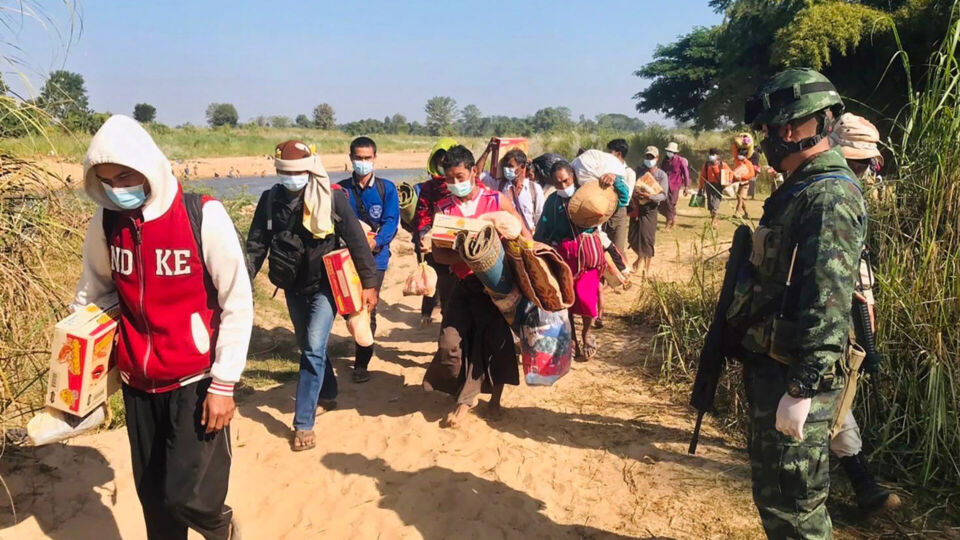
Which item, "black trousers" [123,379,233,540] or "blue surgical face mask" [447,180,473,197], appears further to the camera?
"blue surgical face mask" [447,180,473,197]

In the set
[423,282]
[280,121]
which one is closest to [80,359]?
[423,282]

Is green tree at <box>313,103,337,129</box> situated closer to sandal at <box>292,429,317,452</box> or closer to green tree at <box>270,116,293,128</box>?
green tree at <box>270,116,293,128</box>

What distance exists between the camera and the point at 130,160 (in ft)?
7.06

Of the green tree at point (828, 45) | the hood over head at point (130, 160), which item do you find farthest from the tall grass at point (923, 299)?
the green tree at point (828, 45)

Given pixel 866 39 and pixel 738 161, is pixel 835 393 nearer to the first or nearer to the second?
pixel 738 161

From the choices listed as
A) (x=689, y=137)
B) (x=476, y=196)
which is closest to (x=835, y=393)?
(x=476, y=196)

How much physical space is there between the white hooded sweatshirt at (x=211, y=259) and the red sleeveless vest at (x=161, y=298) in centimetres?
5

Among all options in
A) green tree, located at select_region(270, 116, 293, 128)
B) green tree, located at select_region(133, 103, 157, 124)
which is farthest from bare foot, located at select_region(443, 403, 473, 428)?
green tree, located at select_region(270, 116, 293, 128)

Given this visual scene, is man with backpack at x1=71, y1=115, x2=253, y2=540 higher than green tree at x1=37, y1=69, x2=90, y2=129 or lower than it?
lower

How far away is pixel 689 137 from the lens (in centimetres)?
2738

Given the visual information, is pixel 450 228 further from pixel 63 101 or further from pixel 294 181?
pixel 63 101

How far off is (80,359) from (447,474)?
2109mm

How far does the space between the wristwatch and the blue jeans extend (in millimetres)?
2855

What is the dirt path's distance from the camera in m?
3.19
